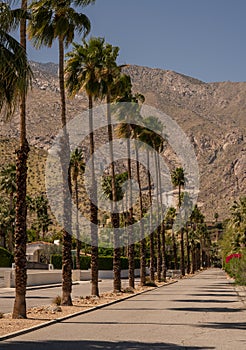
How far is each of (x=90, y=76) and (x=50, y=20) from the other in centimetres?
920

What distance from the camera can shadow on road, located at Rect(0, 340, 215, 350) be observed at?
14.1m

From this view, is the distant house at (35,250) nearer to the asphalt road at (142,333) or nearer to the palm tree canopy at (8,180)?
the palm tree canopy at (8,180)

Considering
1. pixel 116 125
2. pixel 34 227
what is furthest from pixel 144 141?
pixel 34 227

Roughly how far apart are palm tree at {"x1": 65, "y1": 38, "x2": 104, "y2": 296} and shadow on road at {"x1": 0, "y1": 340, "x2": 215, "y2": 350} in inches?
769

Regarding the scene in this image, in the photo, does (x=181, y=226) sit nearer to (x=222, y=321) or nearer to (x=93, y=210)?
(x=93, y=210)

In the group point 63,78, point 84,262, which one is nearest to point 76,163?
point 84,262

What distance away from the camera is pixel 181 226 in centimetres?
10869

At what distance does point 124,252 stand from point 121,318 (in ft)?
343

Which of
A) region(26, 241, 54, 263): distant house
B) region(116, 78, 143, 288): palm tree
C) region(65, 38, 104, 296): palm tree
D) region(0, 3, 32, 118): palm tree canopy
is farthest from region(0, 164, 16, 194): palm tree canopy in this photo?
region(0, 3, 32, 118): palm tree canopy

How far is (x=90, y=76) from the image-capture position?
1401 inches

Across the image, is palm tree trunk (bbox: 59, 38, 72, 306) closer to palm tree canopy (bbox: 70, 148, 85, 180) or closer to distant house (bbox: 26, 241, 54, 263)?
palm tree canopy (bbox: 70, 148, 85, 180)

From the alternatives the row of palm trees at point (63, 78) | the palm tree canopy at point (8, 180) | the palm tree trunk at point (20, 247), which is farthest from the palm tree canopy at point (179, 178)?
the palm tree trunk at point (20, 247)

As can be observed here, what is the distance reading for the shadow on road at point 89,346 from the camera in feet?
46.4

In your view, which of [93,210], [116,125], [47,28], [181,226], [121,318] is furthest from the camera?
[181,226]
